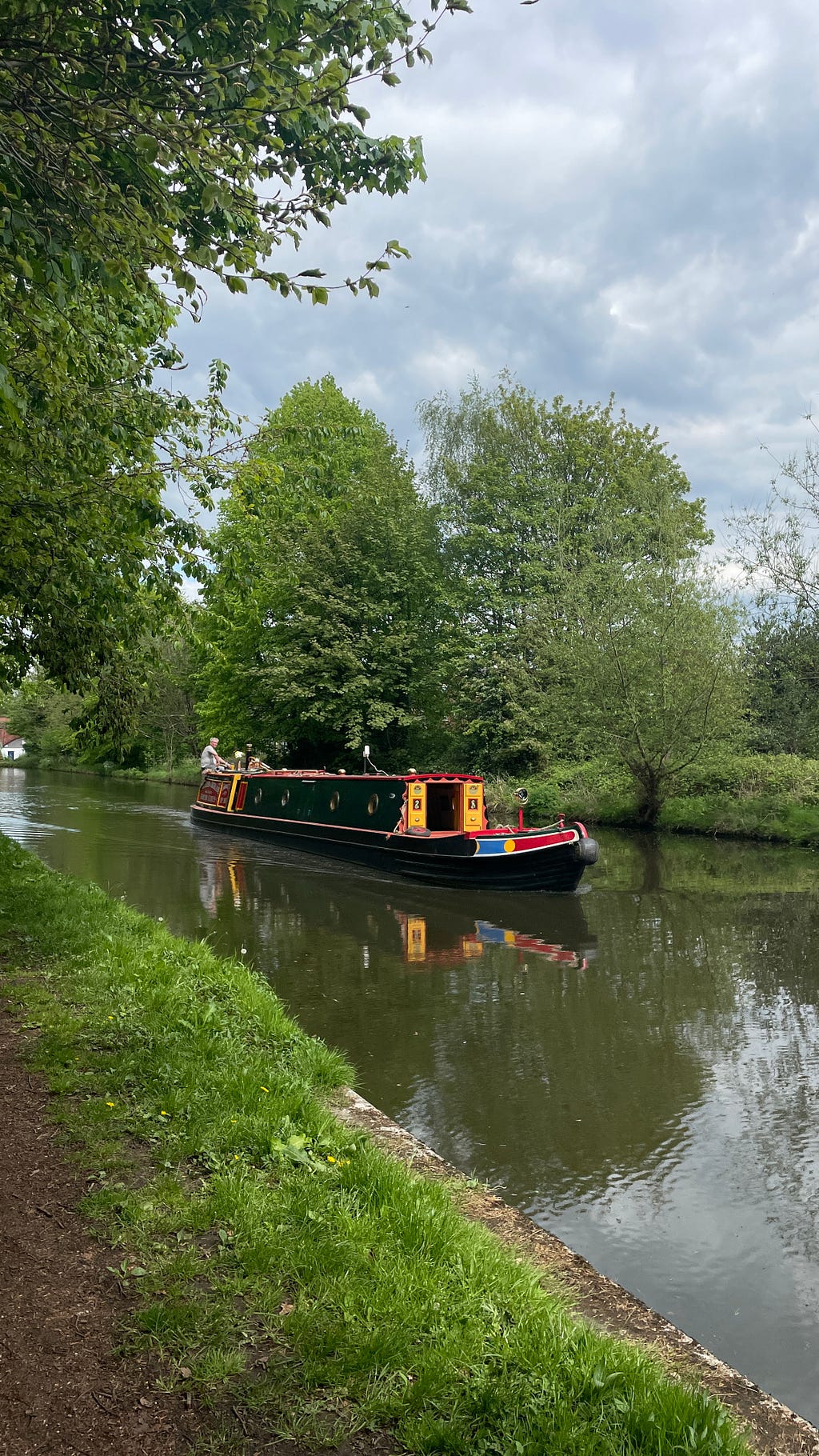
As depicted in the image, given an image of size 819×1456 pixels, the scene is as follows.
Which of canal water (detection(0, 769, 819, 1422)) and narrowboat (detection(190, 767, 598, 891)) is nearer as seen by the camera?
canal water (detection(0, 769, 819, 1422))

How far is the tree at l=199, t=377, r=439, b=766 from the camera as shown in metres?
27.8

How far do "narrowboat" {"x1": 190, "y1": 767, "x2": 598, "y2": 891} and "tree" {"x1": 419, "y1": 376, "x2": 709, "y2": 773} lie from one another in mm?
7775

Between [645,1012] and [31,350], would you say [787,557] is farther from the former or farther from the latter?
[31,350]

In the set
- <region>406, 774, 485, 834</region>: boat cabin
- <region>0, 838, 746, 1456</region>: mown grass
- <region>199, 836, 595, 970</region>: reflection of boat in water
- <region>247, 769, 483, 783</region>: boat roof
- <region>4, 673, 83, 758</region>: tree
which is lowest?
<region>199, 836, 595, 970</region>: reflection of boat in water

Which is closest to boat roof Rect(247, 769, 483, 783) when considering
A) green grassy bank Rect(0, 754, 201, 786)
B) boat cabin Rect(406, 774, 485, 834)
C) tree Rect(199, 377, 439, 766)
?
boat cabin Rect(406, 774, 485, 834)

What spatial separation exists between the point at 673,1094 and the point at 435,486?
28550mm

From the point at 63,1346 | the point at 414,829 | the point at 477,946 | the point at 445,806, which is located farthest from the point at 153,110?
the point at 445,806

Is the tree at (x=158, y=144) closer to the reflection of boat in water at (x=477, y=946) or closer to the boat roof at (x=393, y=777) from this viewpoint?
the reflection of boat in water at (x=477, y=946)

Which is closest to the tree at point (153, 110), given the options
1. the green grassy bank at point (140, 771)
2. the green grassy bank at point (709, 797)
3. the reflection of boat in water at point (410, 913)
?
the reflection of boat in water at point (410, 913)

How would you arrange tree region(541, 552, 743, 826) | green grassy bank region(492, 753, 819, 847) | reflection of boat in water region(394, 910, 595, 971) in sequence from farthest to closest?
1. tree region(541, 552, 743, 826)
2. green grassy bank region(492, 753, 819, 847)
3. reflection of boat in water region(394, 910, 595, 971)

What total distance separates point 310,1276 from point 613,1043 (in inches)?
199

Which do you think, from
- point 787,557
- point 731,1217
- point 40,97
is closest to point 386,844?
point 787,557

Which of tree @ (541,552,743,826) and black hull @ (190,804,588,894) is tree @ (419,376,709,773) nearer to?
tree @ (541,552,743,826)

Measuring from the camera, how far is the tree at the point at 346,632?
27828 mm
